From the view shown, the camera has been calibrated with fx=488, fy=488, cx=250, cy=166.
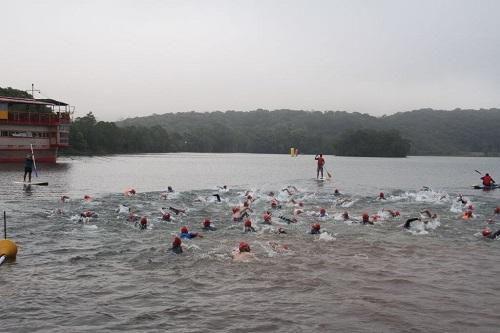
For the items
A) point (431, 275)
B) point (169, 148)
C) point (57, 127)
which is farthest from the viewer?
point (169, 148)

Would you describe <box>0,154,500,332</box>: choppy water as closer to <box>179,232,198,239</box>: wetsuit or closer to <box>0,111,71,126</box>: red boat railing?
<box>179,232,198,239</box>: wetsuit

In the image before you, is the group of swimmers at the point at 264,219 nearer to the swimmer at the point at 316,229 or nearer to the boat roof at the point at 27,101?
the swimmer at the point at 316,229

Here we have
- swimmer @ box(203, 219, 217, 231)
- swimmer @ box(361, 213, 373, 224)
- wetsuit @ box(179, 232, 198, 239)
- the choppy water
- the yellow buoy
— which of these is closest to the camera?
the choppy water

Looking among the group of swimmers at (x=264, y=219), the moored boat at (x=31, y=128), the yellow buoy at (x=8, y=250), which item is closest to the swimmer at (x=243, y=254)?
the group of swimmers at (x=264, y=219)

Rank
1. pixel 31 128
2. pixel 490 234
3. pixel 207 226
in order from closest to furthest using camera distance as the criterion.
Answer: pixel 490 234, pixel 207 226, pixel 31 128

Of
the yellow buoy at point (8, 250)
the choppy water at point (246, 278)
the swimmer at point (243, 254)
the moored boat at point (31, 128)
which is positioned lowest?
the choppy water at point (246, 278)

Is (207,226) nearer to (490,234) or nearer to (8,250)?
(8,250)

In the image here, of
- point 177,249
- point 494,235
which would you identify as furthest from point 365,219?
point 177,249

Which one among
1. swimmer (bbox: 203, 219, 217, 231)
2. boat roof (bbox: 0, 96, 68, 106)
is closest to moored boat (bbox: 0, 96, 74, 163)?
boat roof (bbox: 0, 96, 68, 106)

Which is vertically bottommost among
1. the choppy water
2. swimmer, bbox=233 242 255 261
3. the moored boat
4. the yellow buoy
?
the choppy water

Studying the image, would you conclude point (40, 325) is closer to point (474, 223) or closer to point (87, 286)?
point (87, 286)

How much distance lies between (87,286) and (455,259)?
12.1 metres

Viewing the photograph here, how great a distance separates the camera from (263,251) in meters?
17.2

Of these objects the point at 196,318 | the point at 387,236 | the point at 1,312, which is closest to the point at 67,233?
the point at 1,312
